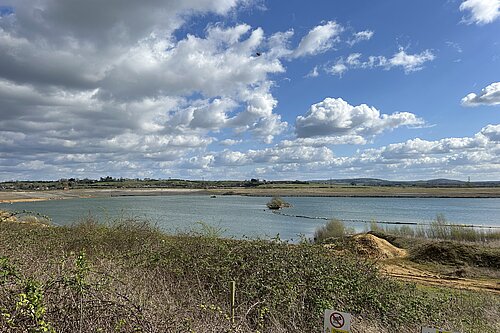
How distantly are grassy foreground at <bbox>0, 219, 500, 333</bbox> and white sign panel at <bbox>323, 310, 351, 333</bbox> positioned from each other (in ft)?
3.45

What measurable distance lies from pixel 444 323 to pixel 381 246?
56.8 feet

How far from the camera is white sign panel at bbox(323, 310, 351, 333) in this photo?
12.8ft

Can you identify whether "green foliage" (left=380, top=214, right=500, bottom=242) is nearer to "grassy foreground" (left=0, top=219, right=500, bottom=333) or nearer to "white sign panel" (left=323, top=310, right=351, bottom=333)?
"grassy foreground" (left=0, top=219, right=500, bottom=333)

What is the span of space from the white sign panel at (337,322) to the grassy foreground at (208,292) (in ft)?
3.45

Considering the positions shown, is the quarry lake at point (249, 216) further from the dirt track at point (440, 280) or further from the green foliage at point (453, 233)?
the green foliage at point (453, 233)

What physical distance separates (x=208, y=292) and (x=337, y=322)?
12.2 ft

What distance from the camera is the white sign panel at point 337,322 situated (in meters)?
3.90

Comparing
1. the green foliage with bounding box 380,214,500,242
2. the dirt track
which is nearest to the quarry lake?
the dirt track

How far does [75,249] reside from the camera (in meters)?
10.6

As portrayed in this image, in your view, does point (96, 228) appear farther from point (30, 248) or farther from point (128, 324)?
point (128, 324)

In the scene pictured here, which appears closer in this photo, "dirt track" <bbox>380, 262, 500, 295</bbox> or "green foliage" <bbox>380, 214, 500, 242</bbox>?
"dirt track" <bbox>380, 262, 500, 295</bbox>

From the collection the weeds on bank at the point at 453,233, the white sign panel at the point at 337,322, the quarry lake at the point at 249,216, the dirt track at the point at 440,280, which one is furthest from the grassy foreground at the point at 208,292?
the weeds on bank at the point at 453,233

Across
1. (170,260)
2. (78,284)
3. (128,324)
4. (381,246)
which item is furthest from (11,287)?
(381,246)

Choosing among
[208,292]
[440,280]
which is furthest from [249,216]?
[208,292]
